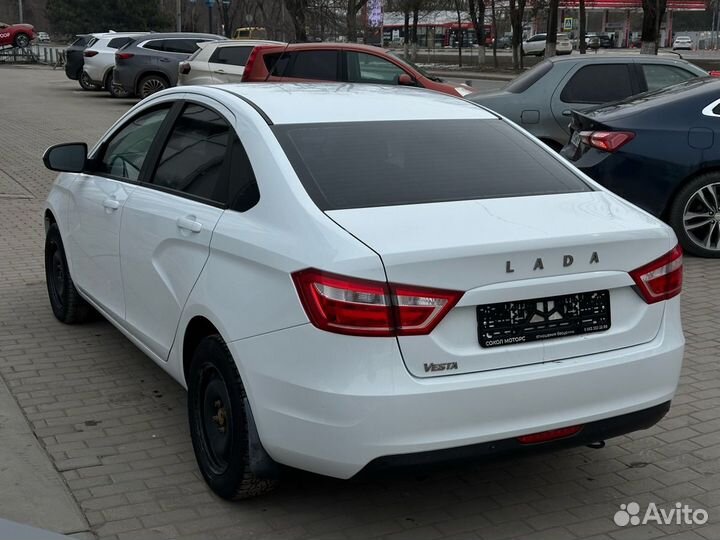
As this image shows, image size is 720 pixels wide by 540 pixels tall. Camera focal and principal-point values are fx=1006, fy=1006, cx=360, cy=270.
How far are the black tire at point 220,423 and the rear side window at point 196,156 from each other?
69 centimetres

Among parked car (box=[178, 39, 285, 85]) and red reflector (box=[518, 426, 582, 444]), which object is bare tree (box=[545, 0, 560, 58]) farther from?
red reflector (box=[518, 426, 582, 444])

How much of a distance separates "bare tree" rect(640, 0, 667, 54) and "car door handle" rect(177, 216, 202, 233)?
2739 centimetres

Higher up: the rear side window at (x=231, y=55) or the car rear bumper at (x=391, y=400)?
the rear side window at (x=231, y=55)

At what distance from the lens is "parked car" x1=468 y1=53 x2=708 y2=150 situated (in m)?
11.6

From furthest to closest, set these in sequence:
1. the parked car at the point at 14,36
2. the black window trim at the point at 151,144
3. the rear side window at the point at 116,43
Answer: the parked car at the point at 14,36, the rear side window at the point at 116,43, the black window trim at the point at 151,144

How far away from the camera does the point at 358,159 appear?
164 inches

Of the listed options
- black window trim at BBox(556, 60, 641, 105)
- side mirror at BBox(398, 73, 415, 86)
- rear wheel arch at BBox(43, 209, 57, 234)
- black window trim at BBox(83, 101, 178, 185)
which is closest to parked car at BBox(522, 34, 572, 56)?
side mirror at BBox(398, 73, 415, 86)

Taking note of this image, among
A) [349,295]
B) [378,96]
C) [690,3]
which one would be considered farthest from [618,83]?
[690,3]

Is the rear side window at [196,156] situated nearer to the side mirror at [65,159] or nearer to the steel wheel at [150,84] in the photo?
the side mirror at [65,159]

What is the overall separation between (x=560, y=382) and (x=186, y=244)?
171cm

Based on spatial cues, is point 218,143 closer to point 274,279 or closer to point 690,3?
point 274,279

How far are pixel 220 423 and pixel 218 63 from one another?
17560 mm

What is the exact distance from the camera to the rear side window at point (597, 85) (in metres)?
11.6

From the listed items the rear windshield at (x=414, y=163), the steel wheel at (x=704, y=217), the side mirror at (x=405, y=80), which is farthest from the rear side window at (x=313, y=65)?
the rear windshield at (x=414, y=163)
